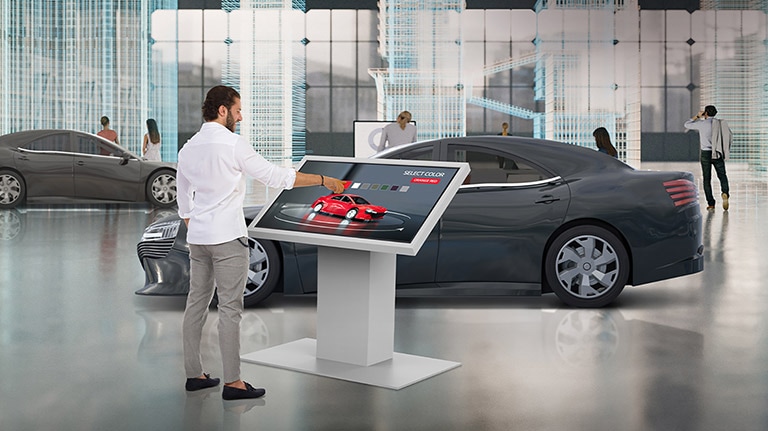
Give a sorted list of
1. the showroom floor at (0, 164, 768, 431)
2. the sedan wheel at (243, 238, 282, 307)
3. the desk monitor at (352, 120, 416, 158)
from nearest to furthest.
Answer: the showroom floor at (0, 164, 768, 431) < the sedan wheel at (243, 238, 282, 307) < the desk monitor at (352, 120, 416, 158)

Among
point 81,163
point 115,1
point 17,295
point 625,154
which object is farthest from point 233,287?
point 625,154

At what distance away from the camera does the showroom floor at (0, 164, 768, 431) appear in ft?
15.4

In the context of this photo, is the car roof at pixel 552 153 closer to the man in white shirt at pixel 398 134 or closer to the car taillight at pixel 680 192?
the car taillight at pixel 680 192

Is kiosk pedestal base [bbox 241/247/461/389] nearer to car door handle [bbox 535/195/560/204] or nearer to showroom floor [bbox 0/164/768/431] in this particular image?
showroom floor [bbox 0/164/768/431]

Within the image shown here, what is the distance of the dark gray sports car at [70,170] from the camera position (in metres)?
17.0

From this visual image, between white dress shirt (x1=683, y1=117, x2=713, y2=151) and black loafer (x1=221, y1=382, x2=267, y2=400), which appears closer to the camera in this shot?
black loafer (x1=221, y1=382, x2=267, y2=400)

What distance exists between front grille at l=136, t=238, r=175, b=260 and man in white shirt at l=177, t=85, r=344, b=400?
2350mm

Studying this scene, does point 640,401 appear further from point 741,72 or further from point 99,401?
point 741,72

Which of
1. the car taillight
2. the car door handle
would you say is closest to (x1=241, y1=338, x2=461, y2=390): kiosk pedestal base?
the car door handle

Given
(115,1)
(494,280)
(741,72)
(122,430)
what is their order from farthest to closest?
(741,72), (115,1), (494,280), (122,430)

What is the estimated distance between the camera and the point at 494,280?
24.7ft

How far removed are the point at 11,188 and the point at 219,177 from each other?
44.0 feet

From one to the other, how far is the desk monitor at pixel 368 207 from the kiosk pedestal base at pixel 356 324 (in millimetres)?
230

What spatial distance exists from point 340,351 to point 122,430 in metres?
1.62
